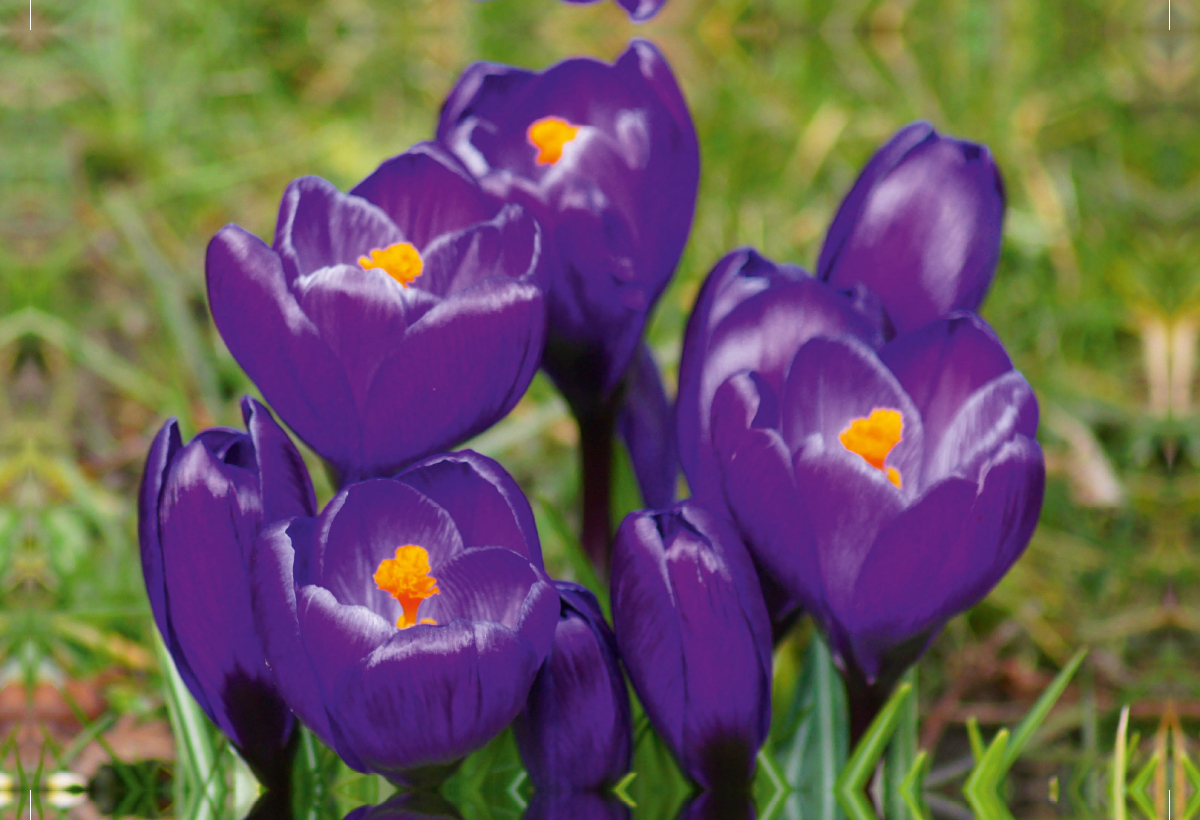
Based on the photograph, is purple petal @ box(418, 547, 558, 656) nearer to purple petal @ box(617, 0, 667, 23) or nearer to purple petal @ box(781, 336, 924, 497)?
purple petal @ box(781, 336, 924, 497)

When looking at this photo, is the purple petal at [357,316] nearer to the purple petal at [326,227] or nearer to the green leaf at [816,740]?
the purple petal at [326,227]

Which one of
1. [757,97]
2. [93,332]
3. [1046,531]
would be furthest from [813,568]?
[757,97]

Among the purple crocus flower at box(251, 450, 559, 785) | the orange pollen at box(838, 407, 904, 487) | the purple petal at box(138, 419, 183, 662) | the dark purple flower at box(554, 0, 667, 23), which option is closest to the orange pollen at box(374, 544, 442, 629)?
the purple crocus flower at box(251, 450, 559, 785)

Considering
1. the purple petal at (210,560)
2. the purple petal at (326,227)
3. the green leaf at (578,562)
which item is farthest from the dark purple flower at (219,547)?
the green leaf at (578,562)

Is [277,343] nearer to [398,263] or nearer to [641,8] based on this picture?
[398,263]

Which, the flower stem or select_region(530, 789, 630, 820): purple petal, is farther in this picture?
the flower stem

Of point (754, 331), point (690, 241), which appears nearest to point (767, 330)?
point (754, 331)

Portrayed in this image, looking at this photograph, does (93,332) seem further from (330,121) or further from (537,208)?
(537,208)
